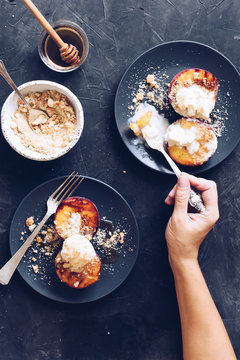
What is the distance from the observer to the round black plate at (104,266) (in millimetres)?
1348

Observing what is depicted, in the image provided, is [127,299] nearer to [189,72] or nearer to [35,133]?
[35,133]

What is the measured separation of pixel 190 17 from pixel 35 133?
Result: 0.67 metres

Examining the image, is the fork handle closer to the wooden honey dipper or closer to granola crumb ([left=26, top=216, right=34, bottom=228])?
granola crumb ([left=26, top=216, right=34, bottom=228])

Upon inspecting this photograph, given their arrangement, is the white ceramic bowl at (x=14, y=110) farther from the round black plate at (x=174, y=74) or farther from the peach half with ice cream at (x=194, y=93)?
the peach half with ice cream at (x=194, y=93)

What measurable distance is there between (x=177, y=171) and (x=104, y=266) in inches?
15.7

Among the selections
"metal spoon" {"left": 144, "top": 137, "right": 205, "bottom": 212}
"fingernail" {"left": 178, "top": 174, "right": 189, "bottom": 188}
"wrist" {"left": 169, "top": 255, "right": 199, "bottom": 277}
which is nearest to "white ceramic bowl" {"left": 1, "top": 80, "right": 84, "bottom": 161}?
"metal spoon" {"left": 144, "top": 137, "right": 205, "bottom": 212}

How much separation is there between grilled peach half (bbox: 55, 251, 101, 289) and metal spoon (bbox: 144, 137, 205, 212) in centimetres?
36

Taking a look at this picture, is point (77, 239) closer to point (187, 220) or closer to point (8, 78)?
point (187, 220)

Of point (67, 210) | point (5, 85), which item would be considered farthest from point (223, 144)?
point (5, 85)

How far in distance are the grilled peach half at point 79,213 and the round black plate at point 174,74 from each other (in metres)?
0.23

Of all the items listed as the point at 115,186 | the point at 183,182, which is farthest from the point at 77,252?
the point at 183,182

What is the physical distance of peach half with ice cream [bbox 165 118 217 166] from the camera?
1329mm

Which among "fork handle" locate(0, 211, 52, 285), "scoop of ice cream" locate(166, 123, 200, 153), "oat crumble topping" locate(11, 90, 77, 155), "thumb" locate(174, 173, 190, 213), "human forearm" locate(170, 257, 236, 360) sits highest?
"oat crumble topping" locate(11, 90, 77, 155)

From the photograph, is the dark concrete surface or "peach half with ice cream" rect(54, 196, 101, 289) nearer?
"peach half with ice cream" rect(54, 196, 101, 289)
